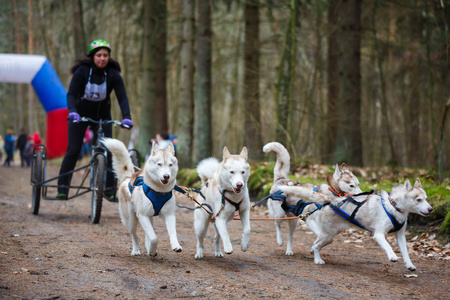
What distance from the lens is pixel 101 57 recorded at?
7.69 metres

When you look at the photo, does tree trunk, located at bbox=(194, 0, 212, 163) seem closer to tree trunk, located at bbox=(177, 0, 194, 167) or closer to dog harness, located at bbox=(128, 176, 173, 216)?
tree trunk, located at bbox=(177, 0, 194, 167)

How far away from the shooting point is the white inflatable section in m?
19.5

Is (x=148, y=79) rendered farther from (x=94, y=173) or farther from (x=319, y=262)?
(x=319, y=262)

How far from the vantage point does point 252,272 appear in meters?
5.19

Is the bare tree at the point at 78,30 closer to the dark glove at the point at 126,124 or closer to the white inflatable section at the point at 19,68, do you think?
the white inflatable section at the point at 19,68

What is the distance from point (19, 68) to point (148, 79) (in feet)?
16.2

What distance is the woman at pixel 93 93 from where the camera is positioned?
7723mm

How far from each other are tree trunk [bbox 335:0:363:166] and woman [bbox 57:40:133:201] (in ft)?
29.3

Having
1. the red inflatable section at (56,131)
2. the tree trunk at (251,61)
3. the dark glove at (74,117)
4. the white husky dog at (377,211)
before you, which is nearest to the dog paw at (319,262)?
the white husky dog at (377,211)

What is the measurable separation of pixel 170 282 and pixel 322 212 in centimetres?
214

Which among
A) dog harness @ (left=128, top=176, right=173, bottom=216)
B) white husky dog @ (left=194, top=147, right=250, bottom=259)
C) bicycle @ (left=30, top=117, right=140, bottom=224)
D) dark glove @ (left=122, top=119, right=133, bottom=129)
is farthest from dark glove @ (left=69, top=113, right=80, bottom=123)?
white husky dog @ (left=194, top=147, right=250, bottom=259)

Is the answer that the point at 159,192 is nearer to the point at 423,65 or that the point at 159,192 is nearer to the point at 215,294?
the point at 215,294

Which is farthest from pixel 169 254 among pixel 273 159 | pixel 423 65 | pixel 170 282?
pixel 423 65

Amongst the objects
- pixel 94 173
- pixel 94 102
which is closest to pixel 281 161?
pixel 94 173
